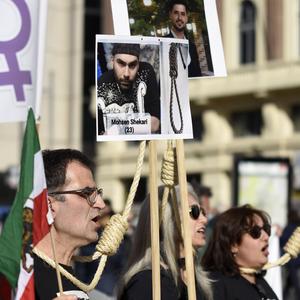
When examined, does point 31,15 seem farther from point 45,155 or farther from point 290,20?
point 290,20

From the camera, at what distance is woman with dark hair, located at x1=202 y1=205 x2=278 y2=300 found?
641 cm

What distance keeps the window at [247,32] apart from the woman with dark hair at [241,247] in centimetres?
2993

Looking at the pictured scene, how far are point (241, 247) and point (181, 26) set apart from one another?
162cm

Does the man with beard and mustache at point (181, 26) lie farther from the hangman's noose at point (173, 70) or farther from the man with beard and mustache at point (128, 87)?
the man with beard and mustache at point (128, 87)

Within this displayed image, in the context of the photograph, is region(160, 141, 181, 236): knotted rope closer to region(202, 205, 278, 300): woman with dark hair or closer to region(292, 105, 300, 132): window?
region(202, 205, 278, 300): woman with dark hair

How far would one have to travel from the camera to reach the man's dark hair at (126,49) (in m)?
4.92

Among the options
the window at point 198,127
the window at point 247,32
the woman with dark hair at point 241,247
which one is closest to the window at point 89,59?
the window at point 198,127

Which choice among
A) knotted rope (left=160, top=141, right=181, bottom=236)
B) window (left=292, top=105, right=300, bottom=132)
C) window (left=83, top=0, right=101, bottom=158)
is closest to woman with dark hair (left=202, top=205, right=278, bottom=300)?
knotted rope (left=160, top=141, right=181, bottom=236)

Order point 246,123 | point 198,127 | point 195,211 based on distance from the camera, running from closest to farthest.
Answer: point 195,211, point 246,123, point 198,127

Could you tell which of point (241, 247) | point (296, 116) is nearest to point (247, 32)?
point (296, 116)

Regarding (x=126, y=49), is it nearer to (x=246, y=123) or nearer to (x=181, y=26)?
(x=181, y=26)

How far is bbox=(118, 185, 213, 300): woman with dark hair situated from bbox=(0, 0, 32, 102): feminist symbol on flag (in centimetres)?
77

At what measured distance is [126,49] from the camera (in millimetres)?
4945

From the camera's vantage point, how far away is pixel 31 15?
541cm
